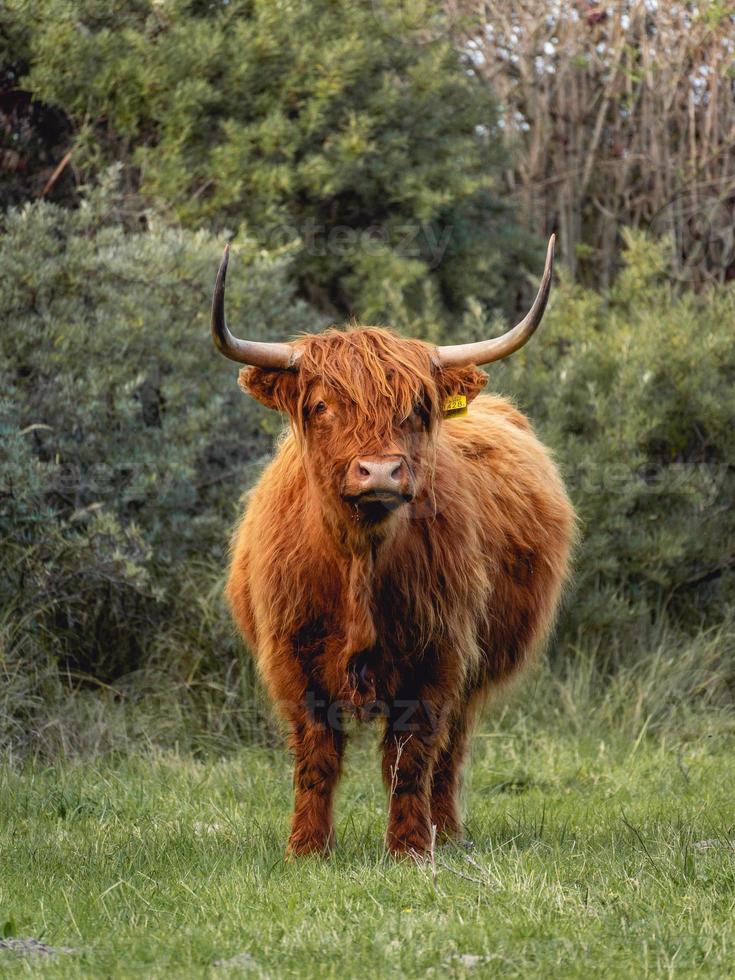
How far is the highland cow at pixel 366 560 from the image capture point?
476cm

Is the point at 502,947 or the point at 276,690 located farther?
the point at 276,690

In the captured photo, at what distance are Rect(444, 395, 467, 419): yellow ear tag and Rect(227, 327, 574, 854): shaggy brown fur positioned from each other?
3 cm

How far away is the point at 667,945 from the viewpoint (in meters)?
3.57

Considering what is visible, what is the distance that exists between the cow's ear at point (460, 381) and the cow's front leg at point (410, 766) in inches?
42.4

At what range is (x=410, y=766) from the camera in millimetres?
5059

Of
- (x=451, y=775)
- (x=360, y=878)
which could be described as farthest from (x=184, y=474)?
(x=360, y=878)

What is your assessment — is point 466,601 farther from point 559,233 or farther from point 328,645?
point 559,233

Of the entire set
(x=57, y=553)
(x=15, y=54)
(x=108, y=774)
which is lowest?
(x=108, y=774)

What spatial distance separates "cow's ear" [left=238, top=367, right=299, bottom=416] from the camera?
16.3ft

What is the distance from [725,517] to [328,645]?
4.62 metres

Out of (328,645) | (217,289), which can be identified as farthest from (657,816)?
(217,289)

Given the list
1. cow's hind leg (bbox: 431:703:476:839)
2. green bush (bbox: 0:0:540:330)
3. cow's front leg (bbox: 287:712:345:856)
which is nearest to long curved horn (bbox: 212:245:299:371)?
cow's front leg (bbox: 287:712:345:856)

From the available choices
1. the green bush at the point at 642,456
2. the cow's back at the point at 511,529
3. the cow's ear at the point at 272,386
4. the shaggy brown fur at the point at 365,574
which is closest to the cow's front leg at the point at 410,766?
the shaggy brown fur at the point at 365,574

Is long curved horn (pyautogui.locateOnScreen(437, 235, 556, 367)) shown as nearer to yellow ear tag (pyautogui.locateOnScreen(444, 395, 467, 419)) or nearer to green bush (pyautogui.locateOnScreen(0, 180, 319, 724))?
yellow ear tag (pyautogui.locateOnScreen(444, 395, 467, 419))
